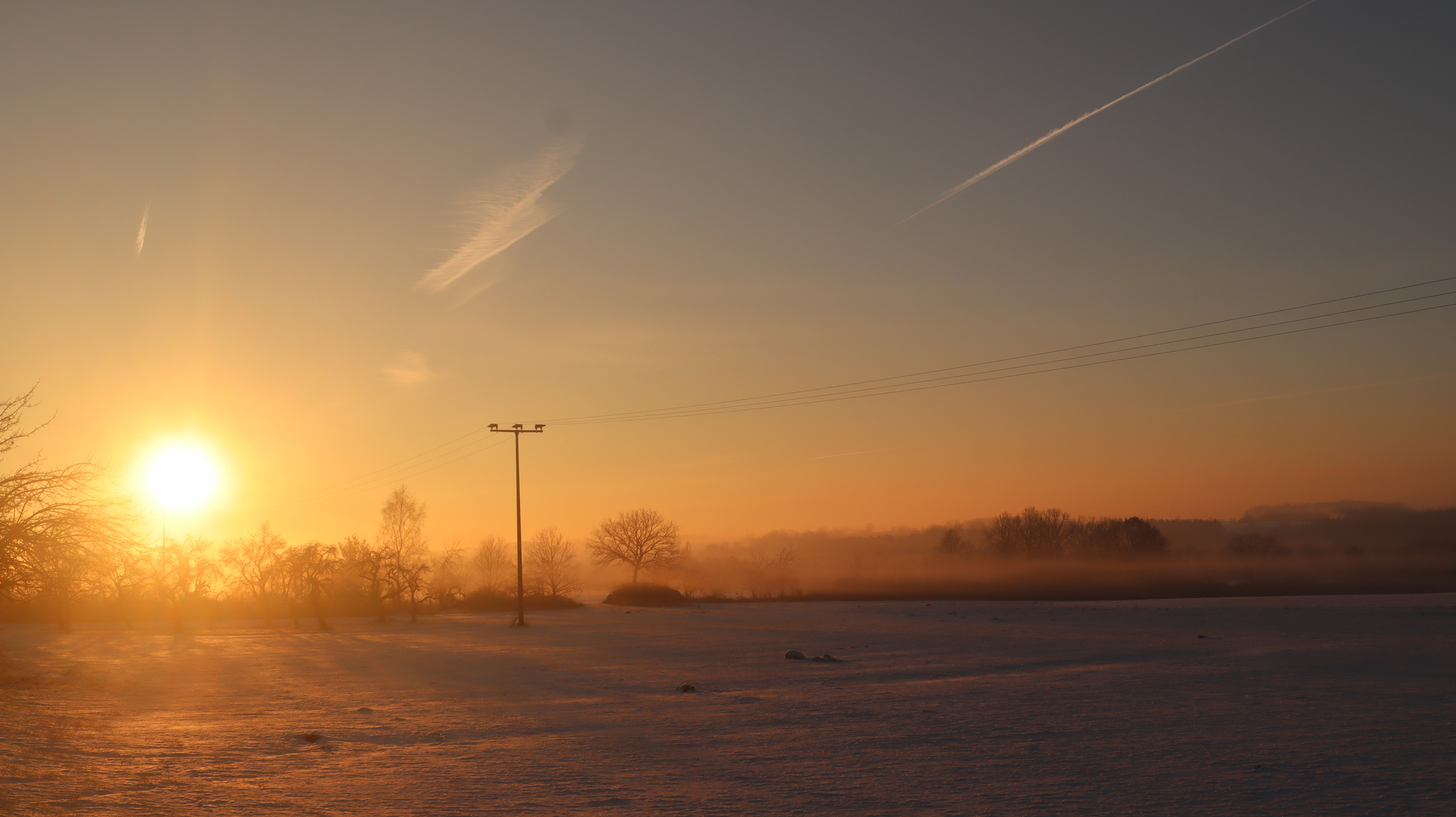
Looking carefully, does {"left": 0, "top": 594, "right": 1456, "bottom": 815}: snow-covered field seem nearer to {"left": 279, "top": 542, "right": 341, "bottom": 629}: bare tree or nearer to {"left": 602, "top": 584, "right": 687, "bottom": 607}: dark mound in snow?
{"left": 279, "top": 542, "right": 341, "bottom": 629}: bare tree

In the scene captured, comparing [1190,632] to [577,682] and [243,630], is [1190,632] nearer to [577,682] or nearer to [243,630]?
[577,682]

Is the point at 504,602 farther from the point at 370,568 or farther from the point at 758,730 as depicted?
A: the point at 758,730

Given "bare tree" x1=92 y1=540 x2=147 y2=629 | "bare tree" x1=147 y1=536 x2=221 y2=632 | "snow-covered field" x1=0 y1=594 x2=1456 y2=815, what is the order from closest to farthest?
"snow-covered field" x1=0 y1=594 x2=1456 y2=815 < "bare tree" x1=92 y1=540 x2=147 y2=629 < "bare tree" x1=147 y1=536 x2=221 y2=632

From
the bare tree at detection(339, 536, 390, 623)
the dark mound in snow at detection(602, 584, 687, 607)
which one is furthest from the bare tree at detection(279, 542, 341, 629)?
the dark mound in snow at detection(602, 584, 687, 607)

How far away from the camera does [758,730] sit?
46.1ft

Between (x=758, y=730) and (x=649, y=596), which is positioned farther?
(x=649, y=596)

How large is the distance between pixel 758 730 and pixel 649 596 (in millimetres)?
66065

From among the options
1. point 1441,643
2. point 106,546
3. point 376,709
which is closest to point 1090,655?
point 1441,643

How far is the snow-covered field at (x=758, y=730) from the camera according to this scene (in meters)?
9.73

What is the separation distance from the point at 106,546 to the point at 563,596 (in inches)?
2292

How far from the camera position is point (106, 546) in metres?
21.4

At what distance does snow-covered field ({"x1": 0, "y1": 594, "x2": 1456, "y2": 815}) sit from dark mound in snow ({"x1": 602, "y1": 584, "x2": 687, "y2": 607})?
4802 centimetres

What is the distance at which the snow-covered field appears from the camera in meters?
9.73

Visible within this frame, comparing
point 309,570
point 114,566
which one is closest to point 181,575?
point 309,570
